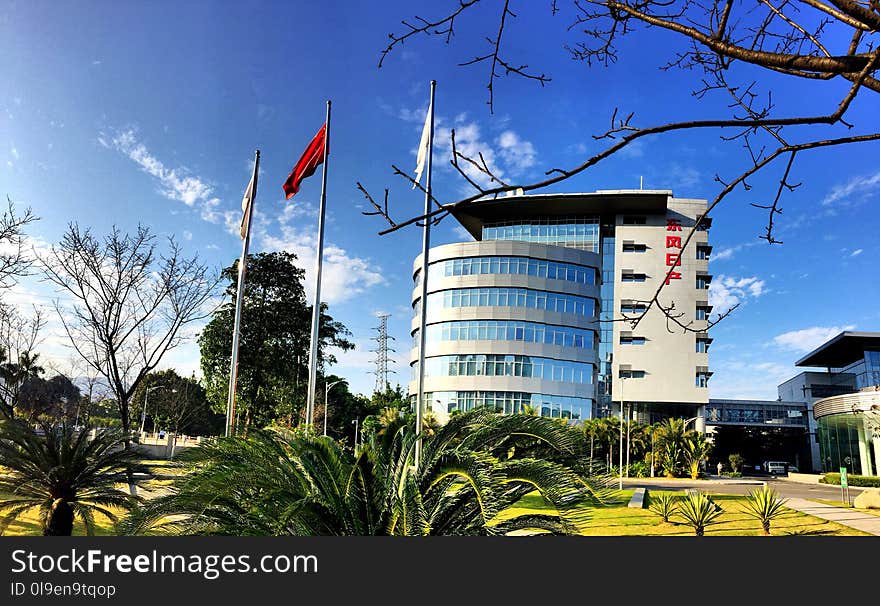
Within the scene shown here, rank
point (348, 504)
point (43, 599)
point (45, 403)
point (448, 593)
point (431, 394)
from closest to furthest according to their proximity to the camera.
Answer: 1. point (448, 593)
2. point (43, 599)
3. point (348, 504)
4. point (45, 403)
5. point (431, 394)

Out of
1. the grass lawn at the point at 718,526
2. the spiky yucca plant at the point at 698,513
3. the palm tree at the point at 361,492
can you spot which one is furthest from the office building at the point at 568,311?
the palm tree at the point at 361,492

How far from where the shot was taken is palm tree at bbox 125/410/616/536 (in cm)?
669

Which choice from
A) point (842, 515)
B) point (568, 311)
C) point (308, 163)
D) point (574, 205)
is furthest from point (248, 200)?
point (574, 205)

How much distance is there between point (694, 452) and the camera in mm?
47344

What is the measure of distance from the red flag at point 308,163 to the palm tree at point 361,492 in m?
11.1

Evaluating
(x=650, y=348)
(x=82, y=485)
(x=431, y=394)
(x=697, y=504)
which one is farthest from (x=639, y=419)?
(x=82, y=485)

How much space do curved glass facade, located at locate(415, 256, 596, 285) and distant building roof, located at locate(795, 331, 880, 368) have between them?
2588cm

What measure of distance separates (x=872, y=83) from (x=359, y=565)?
3.69 m

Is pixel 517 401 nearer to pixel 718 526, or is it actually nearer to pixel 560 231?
pixel 560 231

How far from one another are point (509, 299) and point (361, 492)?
151ft

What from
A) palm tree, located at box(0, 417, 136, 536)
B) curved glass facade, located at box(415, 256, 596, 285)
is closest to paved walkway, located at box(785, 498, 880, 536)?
palm tree, located at box(0, 417, 136, 536)

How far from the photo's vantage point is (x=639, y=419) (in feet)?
189

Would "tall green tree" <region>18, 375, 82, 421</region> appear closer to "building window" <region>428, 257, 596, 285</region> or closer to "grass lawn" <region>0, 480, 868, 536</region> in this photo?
"grass lawn" <region>0, 480, 868, 536</region>

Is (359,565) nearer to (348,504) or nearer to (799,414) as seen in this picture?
(348,504)
